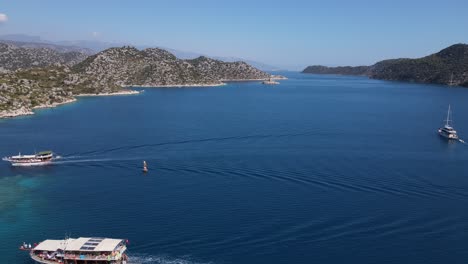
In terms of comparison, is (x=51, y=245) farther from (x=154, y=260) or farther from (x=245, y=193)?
(x=245, y=193)

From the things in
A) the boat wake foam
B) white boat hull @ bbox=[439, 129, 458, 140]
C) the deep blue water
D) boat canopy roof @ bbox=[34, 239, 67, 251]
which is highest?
white boat hull @ bbox=[439, 129, 458, 140]

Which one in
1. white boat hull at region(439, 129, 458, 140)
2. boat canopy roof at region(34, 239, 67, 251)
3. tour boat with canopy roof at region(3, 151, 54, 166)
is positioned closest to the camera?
boat canopy roof at region(34, 239, 67, 251)

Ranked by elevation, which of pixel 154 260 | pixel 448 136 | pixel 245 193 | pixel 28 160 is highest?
pixel 448 136

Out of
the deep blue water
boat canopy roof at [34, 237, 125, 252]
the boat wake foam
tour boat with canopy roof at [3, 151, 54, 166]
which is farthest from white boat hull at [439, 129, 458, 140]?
tour boat with canopy roof at [3, 151, 54, 166]

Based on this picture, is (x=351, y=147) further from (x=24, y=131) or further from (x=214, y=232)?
(x=24, y=131)

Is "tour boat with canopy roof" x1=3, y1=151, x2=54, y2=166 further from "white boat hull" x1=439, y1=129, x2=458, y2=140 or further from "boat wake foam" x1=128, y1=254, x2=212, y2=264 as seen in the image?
"white boat hull" x1=439, y1=129, x2=458, y2=140

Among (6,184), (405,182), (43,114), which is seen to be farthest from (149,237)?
(43,114)

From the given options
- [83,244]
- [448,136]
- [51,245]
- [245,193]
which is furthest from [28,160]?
[448,136]
